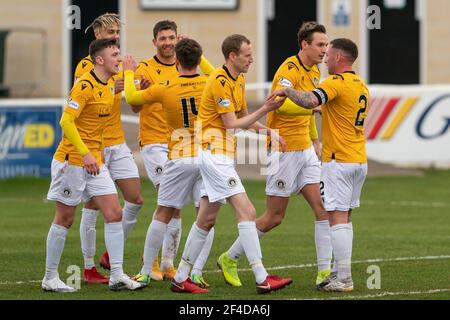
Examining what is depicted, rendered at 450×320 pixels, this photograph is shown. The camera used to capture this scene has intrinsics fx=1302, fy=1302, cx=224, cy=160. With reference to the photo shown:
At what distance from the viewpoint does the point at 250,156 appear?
76.2 feet

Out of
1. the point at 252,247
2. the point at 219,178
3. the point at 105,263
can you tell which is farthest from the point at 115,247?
the point at 105,263

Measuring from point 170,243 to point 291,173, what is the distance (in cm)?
149

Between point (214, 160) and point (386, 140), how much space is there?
13253mm

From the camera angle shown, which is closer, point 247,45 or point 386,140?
A: point 247,45

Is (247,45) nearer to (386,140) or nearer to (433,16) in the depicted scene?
(386,140)

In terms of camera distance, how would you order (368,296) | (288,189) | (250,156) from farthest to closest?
(250,156) < (288,189) < (368,296)

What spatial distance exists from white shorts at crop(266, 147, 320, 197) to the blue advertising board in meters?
10.8

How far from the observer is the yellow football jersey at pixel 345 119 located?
11.3 meters

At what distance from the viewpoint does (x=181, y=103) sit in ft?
38.4

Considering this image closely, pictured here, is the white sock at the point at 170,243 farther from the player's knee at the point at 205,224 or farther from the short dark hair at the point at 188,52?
the short dark hair at the point at 188,52

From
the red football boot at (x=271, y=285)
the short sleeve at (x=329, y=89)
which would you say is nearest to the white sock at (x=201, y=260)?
the red football boot at (x=271, y=285)
